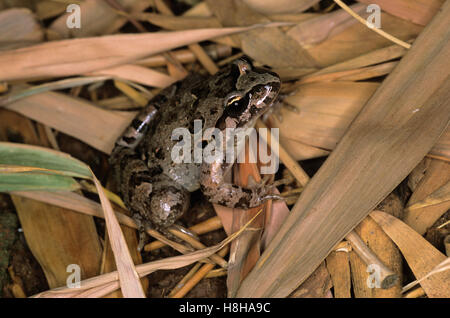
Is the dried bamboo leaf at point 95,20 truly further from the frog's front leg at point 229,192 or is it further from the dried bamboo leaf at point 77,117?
the frog's front leg at point 229,192

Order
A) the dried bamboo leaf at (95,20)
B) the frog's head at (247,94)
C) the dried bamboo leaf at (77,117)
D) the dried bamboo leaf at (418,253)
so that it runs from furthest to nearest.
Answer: the dried bamboo leaf at (95,20), the dried bamboo leaf at (77,117), the frog's head at (247,94), the dried bamboo leaf at (418,253)

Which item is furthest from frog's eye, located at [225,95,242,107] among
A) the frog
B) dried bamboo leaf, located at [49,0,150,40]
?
dried bamboo leaf, located at [49,0,150,40]

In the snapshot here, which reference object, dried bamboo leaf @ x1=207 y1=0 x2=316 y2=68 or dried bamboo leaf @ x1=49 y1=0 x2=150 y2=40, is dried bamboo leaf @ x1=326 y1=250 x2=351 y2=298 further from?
dried bamboo leaf @ x1=49 y1=0 x2=150 y2=40

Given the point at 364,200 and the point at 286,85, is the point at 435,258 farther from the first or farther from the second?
the point at 286,85

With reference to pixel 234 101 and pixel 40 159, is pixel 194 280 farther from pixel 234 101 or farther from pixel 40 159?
pixel 40 159

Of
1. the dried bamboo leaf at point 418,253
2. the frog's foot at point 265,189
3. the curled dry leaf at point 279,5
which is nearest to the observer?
the dried bamboo leaf at point 418,253

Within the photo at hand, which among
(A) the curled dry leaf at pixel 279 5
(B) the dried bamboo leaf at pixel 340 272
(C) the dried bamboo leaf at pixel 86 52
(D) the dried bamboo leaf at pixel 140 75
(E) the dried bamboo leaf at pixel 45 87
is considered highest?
(A) the curled dry leaf at pixel 279 5

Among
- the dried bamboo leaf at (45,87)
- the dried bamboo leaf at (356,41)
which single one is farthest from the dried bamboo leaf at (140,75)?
the dried bamboo leaf at (356,41)
